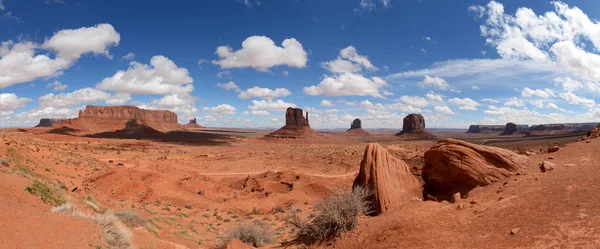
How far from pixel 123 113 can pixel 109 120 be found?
11.6 m

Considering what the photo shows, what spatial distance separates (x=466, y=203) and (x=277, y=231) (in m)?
9.25

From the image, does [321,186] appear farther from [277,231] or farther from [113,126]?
[113,126]

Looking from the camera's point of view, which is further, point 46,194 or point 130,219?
point 130,219

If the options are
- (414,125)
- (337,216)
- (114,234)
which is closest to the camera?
(114,234)

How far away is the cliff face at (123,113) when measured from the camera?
437 ft

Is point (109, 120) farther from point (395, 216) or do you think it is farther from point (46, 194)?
point (395, 216)

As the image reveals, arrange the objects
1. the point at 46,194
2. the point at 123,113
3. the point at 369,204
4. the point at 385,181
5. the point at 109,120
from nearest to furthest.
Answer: the point at 46,194
the point at 369,204
the point at 385,181
the point at 109,120
the point at 123,113

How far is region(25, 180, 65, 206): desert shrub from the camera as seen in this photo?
954cm

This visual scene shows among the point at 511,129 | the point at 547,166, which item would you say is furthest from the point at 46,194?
the point at 511,129

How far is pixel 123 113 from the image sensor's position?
5669 inches

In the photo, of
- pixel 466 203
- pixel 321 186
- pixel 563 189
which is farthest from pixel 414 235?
pixel 321 186

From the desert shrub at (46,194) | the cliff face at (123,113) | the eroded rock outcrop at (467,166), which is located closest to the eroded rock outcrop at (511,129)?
the eroded rock outcrop at (467,166)

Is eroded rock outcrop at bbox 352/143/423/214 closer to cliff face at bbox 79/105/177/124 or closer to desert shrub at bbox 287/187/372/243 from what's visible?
desert shrub at bbox 287/187/372/243

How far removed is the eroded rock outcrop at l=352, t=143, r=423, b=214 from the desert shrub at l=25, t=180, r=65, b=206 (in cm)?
1095
